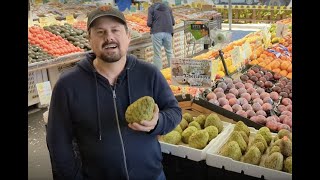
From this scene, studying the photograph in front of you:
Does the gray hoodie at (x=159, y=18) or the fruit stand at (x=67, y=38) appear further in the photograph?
the gray hoodie at (x=159, y=18)

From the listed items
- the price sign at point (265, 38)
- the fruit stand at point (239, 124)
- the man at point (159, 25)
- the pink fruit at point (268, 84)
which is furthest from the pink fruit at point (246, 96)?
the man at point (159, 25)

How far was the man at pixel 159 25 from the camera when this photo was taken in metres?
7.64

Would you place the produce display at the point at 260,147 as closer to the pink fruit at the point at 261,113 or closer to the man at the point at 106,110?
the pink fruit at the point at 261,113

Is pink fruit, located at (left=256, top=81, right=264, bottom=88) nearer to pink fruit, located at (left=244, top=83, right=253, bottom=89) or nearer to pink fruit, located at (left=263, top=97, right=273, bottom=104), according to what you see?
pink fruit, located at (left=244, top=83, right=253, bottom=89)

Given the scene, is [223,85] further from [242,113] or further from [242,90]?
[242,113]

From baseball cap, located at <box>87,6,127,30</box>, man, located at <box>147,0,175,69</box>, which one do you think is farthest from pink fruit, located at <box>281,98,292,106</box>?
man, located at <box>147,0,175,69</box>

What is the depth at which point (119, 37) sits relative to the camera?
197 cm

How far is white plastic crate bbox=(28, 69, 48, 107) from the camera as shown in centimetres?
582

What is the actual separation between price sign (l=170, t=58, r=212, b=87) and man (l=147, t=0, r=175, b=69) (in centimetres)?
435

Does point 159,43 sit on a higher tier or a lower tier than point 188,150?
higher

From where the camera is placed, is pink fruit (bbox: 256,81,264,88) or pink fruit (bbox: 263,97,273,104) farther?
pink fruit (bbox: 256,81,264,88)


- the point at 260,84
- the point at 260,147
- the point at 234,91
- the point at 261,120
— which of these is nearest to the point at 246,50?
the point at 260,84

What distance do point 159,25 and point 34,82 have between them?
A: 9.18 ft

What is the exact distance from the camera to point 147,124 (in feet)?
6.28
